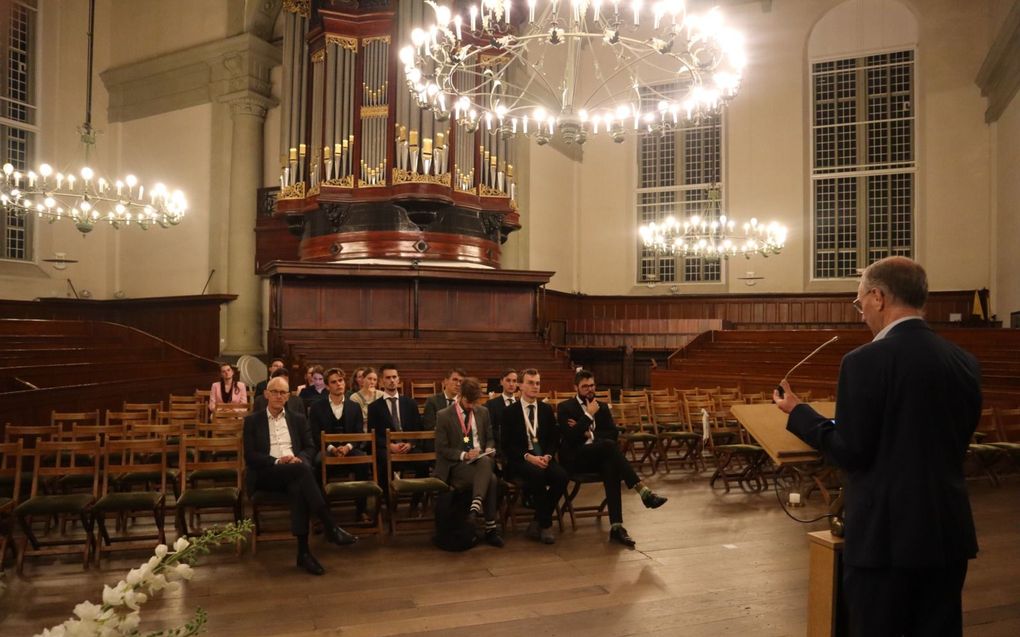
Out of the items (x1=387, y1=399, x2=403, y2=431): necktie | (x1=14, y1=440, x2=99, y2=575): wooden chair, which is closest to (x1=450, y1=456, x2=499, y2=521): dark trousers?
(x1=387, y1=399, x2=403, y2=431): necktie

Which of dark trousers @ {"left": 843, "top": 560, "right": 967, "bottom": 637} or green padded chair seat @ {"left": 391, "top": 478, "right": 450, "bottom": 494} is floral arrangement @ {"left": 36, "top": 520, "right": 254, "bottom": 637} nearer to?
dark trousers @ {"left": 843, "top": 560, "right": 967, "bottom": 637}

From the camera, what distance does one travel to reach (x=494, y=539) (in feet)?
18.8

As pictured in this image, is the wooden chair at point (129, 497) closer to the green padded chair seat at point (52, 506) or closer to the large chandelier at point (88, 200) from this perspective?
the green padded chair seat at point (52, 506)

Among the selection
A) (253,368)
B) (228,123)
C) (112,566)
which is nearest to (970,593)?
(112,566)

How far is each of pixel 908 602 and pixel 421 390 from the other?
10.3 meters

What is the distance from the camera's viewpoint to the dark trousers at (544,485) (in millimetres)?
5934

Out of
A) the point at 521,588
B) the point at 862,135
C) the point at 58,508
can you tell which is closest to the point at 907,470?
the point at 521,588

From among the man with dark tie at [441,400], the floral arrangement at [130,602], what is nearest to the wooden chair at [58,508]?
→ the man with dark tie at [441,400]

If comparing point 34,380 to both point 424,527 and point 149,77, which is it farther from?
point 149,77

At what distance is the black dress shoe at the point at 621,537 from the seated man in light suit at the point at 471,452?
2.71 ft

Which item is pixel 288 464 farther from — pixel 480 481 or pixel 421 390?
pixel 421 390

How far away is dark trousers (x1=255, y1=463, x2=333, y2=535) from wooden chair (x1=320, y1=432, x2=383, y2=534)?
0.24m

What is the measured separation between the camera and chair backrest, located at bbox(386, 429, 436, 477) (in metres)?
6.20

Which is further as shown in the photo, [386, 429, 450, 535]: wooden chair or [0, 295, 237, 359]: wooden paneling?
[0, 295, 237, 359]: wooden paneling
